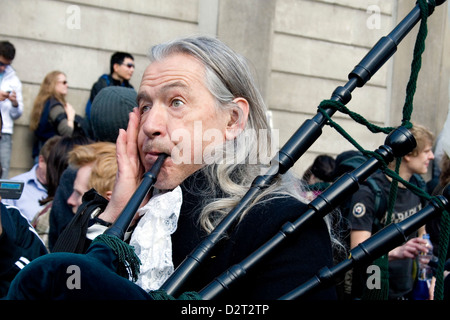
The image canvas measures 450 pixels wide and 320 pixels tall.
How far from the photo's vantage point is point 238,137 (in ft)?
7.47

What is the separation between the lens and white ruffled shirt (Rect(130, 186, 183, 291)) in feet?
6.36

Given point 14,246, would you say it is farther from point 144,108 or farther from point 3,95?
point 3,95

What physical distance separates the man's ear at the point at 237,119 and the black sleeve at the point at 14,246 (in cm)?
97

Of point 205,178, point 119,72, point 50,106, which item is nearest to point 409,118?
point 205,178

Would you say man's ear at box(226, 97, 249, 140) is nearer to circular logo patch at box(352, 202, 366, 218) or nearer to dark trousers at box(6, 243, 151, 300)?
dark trousers at box(6, 243, 151, 300)

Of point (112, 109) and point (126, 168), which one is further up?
point (112, 109)

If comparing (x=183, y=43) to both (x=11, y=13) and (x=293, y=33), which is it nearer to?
(x=11, y=13)

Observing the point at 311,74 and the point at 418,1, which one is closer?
the point at 418,1

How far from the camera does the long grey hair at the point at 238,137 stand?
2.06 meters

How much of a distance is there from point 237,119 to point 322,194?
772 mm
